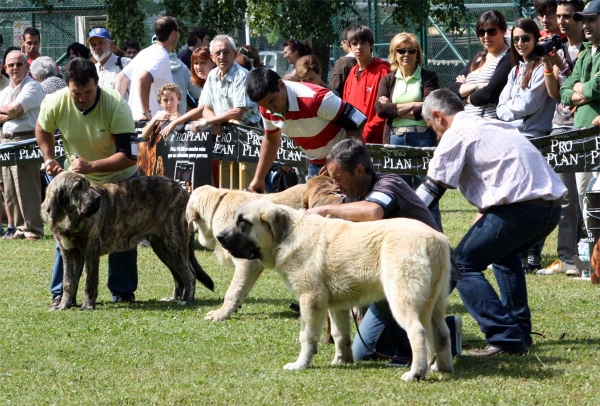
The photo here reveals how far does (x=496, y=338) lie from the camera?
6672 millimetres

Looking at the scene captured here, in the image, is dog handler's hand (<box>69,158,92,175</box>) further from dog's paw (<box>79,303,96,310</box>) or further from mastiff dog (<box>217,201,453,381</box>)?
mastiff dog (<box>217,201,453,381</box>)

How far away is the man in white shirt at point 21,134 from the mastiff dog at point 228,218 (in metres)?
5.81

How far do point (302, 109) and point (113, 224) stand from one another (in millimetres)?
2032

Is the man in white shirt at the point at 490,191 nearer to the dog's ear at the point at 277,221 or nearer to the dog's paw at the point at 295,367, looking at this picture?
the dog's ear at the point at 277,221

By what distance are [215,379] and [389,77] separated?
18.6 ft

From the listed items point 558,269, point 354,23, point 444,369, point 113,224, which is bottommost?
point 558,269

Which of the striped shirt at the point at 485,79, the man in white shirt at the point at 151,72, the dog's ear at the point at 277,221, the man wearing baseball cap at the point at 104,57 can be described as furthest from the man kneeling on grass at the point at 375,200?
the man wearing baseball cap at the point at 104,57

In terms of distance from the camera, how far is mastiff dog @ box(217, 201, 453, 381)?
5.70 metres

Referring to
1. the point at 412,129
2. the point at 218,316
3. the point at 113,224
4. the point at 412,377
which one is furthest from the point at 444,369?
the point at 412,129

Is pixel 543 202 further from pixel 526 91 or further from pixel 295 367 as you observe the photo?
pixel 526 91

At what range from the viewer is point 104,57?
1386 cm

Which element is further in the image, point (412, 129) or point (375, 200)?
point (412, 129)

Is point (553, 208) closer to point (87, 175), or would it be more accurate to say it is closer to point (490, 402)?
point (490, 402)

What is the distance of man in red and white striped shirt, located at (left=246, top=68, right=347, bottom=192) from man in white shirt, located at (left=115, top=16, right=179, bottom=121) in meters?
4.72
